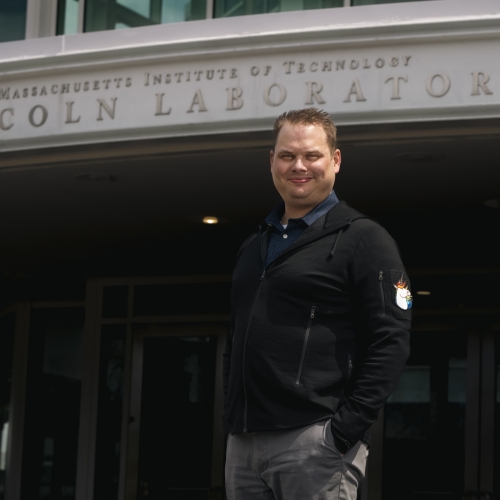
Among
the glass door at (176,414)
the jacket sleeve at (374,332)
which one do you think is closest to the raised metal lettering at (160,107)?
the jacket sleeve at (374,332)

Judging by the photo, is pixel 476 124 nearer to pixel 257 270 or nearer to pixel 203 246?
pixel 257 270

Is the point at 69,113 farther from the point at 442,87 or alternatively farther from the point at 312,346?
the point at 312,346

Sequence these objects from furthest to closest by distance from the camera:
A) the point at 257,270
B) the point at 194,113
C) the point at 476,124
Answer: the point at 194,113
the point at 476,124
the point at 257,270

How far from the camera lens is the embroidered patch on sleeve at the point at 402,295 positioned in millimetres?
2564

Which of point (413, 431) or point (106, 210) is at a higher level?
point (106, 210)

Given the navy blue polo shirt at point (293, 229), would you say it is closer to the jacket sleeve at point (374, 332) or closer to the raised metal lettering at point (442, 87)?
the jacket sleeve at point (374, 332)

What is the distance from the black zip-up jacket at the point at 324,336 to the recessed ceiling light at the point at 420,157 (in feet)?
12.2

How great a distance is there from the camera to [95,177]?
23.3 feet

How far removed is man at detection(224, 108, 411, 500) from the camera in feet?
8.24

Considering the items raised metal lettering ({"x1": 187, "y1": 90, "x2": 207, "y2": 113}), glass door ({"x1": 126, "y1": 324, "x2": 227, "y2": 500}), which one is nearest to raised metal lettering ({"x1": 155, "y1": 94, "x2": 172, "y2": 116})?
raised metal lettering ({"x1": 187, "y1": 90, "x2": 207, "y2": 113})

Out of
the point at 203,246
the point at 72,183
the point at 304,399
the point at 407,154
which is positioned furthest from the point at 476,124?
the point at 203,246

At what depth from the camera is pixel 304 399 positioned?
2521mm

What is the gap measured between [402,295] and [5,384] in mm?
11504

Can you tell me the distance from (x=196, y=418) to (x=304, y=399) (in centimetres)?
831
